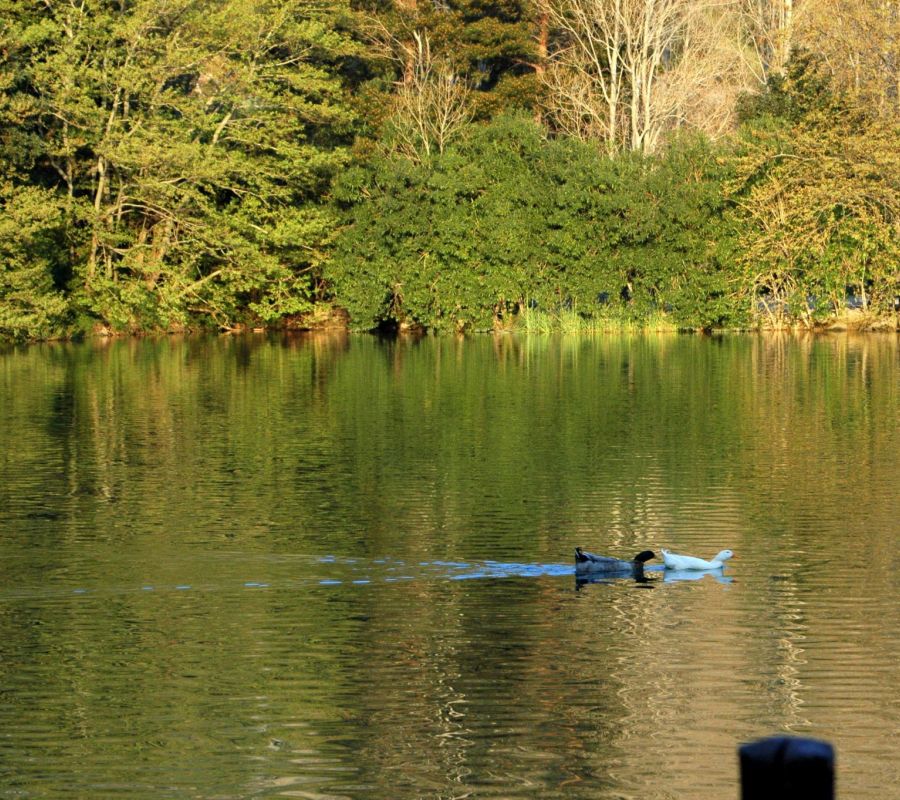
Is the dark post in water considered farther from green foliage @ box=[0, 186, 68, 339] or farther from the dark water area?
green foliage @ box=[0, 186, 68, 339]

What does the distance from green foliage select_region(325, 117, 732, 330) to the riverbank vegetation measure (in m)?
0.07

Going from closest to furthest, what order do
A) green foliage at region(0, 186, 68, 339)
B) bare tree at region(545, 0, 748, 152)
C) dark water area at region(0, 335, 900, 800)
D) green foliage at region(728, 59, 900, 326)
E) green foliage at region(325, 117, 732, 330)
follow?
dark water area at region(0, 335, 900, 800) → green foliage at region(0, 186, 68, 339) → green foliage at region(728, 59, 900, 326) → green foliage at region(325, 117, 732, 330) → bare tree at region(545, 0, 748, 152)

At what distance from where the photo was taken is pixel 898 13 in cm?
5034

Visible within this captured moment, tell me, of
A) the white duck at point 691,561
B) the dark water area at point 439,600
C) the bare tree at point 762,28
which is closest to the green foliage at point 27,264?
the dark water area at point 439,600

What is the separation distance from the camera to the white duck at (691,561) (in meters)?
13.7

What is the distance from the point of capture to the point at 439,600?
510 inches

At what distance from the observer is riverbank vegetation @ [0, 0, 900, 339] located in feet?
154

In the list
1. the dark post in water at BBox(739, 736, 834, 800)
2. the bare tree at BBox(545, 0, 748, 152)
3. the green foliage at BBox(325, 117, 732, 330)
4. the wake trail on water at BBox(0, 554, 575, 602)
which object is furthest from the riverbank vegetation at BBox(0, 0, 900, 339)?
the dark post in water at BBox(739, 736, 834, 800)

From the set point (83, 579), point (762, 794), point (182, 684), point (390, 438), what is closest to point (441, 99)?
point (390, 438)

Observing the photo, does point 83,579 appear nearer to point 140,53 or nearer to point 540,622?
point 540,622

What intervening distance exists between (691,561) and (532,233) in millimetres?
38258

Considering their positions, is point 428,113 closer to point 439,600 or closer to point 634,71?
point 634,71

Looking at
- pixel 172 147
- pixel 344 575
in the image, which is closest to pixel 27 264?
pixel 172 147

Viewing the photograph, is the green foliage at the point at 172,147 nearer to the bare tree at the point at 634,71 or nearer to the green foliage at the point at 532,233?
the green foliage at the point at 532,233
